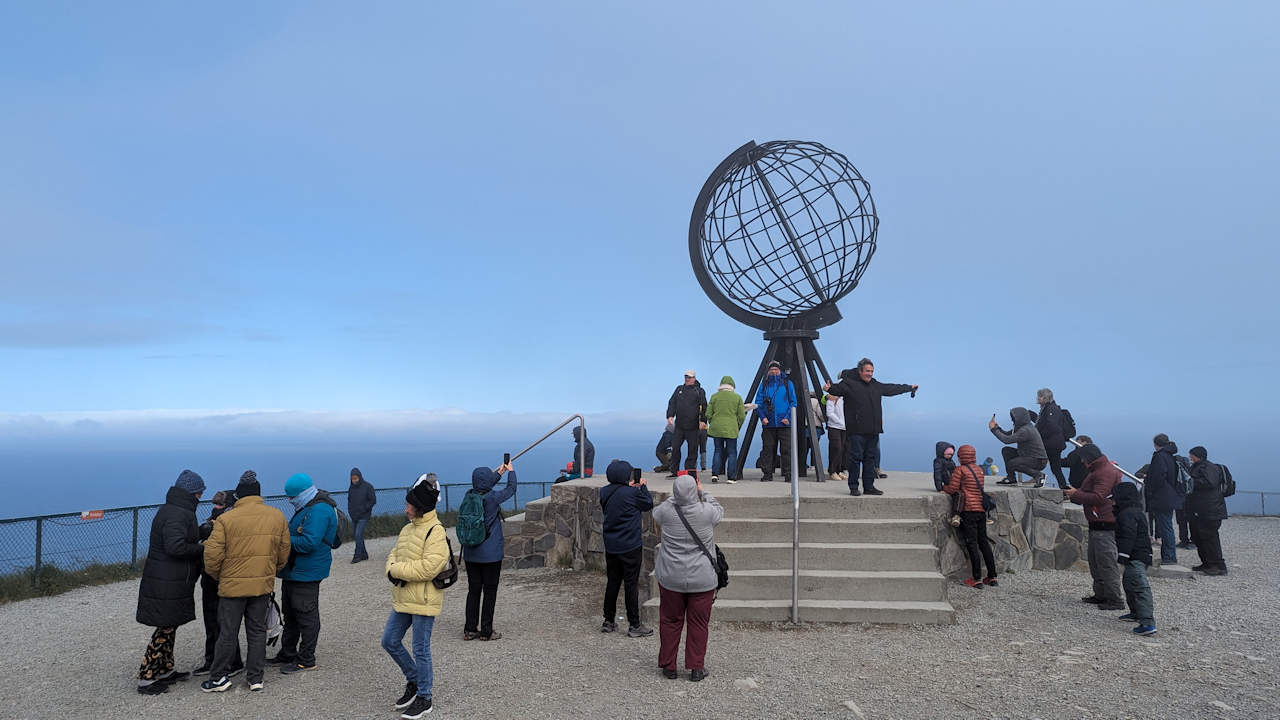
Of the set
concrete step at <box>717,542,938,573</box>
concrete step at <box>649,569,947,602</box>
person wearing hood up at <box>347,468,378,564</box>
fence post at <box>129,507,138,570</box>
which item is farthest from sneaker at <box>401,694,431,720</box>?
fence post at <box>129,507,138,570</box>

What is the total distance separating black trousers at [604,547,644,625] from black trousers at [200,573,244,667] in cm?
313

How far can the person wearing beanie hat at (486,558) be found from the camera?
21.6ft

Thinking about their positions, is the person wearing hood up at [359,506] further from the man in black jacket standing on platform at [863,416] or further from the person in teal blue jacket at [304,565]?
the man in black jacket standing on platform at [863,416]

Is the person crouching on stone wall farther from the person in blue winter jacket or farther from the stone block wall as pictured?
the person in blue winter jacket

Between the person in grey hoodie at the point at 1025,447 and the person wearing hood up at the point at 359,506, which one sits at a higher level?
the person in grey hoodie at the point at 1025,447

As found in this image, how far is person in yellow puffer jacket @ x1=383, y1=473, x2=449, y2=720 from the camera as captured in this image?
16.2ft

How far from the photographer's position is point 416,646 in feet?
16.5

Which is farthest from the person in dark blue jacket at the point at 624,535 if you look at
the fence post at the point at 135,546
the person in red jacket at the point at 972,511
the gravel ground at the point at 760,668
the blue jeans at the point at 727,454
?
the fence post at the point at 135,546

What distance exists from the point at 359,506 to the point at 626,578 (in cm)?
712

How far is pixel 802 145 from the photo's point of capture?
11.3m

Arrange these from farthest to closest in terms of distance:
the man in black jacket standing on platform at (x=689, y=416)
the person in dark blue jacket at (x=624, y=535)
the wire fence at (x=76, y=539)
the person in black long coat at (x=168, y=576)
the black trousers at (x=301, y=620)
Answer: the man in black jacket standing on platform at (x=689, y=416), the wire fence at (x=76, y=539), the person in dark blue jacket at (x=624, y=535), the black trousers at (x=301, y=620), the person in black long coat at (x=168, y=576)

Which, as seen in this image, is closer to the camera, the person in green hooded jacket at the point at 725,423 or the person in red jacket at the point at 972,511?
the person in red jacket at the point at 972,511

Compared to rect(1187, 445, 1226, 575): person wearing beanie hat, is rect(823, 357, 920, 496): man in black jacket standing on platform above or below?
above

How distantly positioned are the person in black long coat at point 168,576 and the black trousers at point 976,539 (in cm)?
773
